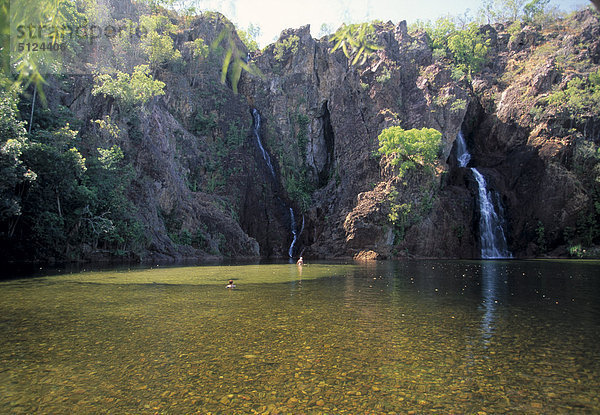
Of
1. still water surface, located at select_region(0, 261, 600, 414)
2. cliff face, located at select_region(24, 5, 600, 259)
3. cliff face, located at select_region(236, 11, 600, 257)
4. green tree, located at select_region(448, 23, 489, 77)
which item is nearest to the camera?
still water surface, located at select_region(0, 261, 600, 414)

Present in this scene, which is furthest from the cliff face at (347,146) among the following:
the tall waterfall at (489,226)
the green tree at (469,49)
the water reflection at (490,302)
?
the water reflection at (490,302)

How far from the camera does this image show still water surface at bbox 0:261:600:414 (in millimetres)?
5230

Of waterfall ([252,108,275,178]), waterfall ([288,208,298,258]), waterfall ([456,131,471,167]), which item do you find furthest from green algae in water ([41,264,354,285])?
waterfall ([456,131,471,167])

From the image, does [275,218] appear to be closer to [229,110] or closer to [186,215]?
[186,215]

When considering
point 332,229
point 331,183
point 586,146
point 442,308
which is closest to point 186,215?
point 332,229

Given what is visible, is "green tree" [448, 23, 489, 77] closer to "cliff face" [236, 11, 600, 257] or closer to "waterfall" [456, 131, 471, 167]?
"cliff face" [236, 11, 600, 257]

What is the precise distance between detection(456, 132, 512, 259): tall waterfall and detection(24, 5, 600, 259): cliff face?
1.15 m

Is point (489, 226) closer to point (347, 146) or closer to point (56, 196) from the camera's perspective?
point (347, 146)

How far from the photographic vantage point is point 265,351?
745 centimetres

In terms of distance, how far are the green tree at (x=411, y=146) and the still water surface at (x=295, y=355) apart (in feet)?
142

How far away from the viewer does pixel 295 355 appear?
7.22 m

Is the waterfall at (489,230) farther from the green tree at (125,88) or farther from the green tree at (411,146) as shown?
the green tree at (125,88)

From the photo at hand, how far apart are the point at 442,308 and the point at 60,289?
1486cm

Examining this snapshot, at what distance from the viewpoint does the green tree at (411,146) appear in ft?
180
